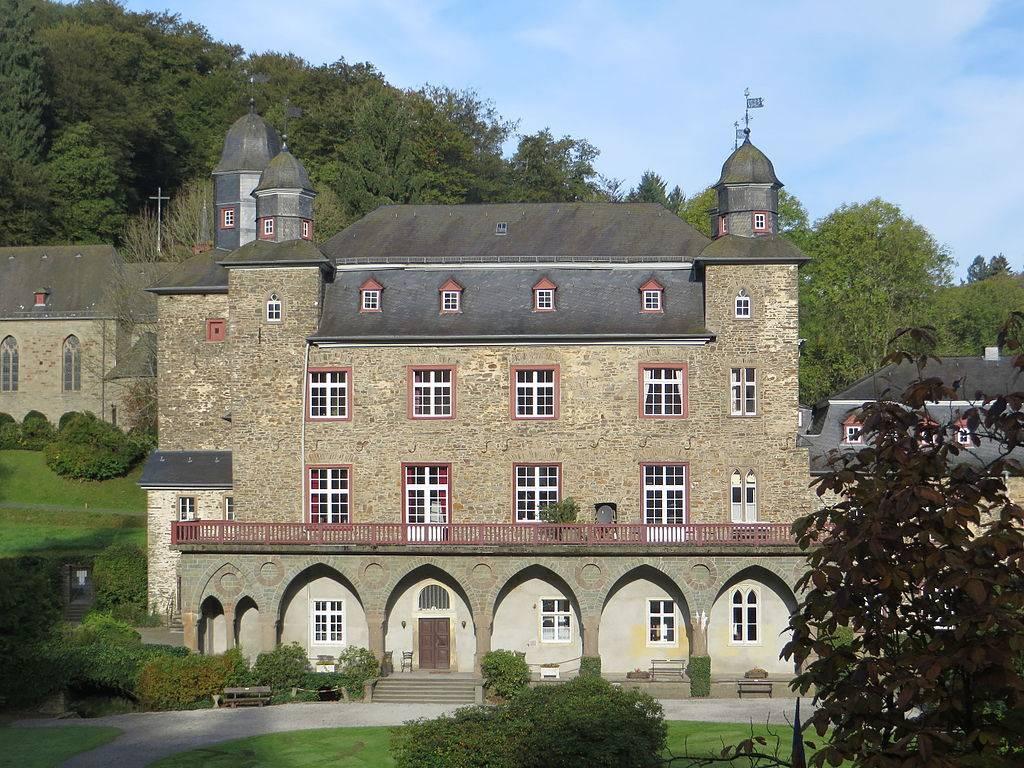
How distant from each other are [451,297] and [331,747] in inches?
585

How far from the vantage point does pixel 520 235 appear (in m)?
42.4

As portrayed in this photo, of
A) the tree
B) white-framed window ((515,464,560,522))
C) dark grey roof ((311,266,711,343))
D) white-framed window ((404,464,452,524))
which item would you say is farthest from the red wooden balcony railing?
the tree

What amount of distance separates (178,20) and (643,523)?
233ft

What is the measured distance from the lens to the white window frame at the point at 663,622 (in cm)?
3909

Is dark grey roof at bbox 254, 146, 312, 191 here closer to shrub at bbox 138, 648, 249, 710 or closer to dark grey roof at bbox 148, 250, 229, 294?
dark grey roof at bbox 148, 250, 229, 294

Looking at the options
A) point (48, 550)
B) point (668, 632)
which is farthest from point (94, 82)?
point (668, 632)

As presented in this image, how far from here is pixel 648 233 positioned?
138 feet

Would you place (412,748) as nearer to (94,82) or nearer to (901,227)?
(901,227)

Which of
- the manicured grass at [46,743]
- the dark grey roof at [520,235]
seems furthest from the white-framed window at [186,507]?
the manicured grass at [46,743]

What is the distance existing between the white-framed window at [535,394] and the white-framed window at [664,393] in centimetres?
255

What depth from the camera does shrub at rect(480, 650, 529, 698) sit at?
3656cm

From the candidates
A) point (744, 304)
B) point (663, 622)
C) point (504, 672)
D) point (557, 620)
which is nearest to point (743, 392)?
point (744, 304)

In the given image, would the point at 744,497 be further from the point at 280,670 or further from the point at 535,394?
the point at 280,670

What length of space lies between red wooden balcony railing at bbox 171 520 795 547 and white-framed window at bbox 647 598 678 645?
2186 mm
